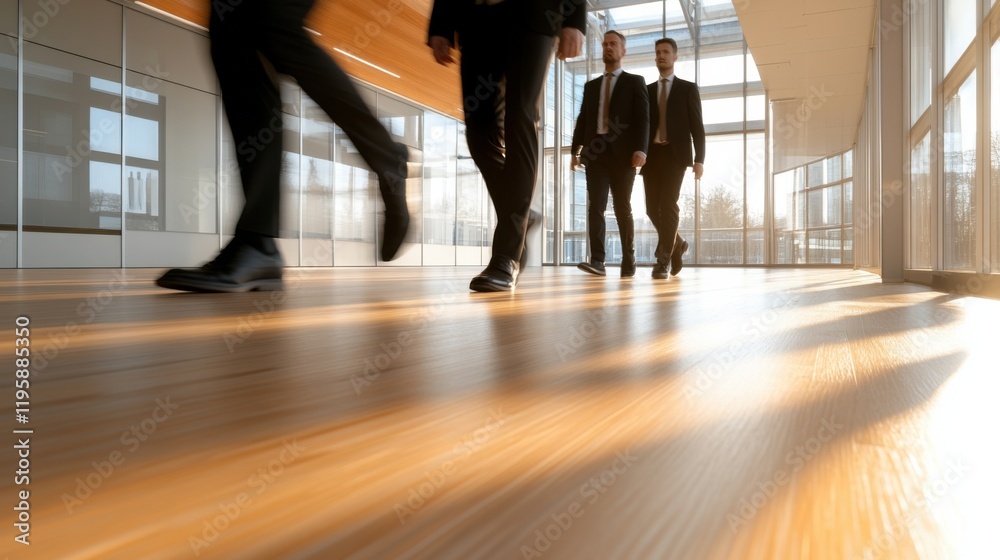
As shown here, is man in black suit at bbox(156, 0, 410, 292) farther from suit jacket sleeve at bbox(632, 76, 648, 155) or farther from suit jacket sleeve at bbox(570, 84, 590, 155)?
suit jacket sleeve at bbox(570, 84, 590, 155)

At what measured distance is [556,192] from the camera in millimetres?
11688

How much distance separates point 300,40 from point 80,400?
4.65 feet

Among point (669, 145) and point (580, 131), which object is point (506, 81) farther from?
point (669, 145)

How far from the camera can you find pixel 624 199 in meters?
4.64

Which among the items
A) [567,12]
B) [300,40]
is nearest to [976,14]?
[567,12]

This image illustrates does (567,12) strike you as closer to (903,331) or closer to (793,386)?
(903,331)

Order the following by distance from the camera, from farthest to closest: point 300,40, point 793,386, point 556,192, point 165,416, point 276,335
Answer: point 556,192
point 300,40
point 276,335
point 793,386
point 165,416

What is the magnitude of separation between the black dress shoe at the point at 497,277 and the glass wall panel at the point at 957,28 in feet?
7.43

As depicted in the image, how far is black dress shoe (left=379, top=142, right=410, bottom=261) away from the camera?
6.08 ft

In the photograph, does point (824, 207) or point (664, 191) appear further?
point (824, 207)

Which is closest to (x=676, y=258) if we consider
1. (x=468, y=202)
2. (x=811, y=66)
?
(x=811, y=66)

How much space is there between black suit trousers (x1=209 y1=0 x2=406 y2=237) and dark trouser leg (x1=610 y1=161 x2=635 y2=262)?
3.12 metres

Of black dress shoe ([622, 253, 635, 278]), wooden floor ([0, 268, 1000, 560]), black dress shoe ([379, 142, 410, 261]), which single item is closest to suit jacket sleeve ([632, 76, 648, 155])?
black dress shoe ([622, 253, 635, 278])

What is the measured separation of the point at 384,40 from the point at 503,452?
746 centimetres
